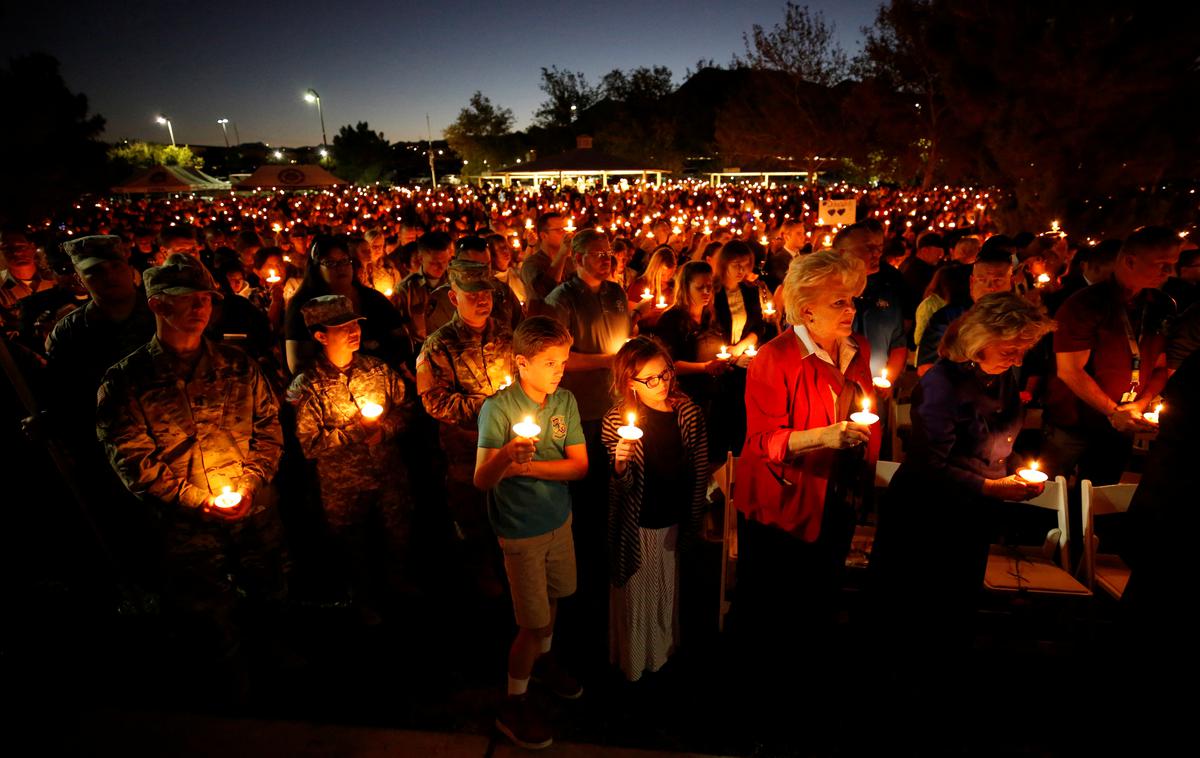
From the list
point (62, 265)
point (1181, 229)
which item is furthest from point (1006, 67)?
point (62, 265)

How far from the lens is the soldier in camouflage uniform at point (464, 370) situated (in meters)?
3.69

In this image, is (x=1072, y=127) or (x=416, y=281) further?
(x=1072, y=127)

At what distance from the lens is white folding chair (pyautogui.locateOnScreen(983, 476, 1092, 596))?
3174 millimetres

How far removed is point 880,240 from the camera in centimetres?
524

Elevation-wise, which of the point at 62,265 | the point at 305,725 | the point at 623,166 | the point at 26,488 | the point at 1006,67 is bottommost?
the point at 305,725

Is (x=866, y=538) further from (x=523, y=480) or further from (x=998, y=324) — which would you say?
(x=523, y=480)

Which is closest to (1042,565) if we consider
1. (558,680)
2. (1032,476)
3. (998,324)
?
(1032,476)

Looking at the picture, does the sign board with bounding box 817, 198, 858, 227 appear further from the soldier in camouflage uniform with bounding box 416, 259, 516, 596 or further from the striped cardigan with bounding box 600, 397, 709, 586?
the striped cardigan with bounding box 600, 397, 709, 586

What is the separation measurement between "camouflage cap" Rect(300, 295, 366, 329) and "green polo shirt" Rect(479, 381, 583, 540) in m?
1.17

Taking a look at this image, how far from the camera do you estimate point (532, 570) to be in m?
2.87

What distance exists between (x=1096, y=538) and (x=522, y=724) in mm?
3270

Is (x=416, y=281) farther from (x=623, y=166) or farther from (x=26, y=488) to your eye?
(x=623, y=166)

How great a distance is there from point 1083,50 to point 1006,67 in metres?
1.74

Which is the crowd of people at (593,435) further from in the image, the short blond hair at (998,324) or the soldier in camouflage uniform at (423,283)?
the soldier in camouflage uniform at (423,283)
